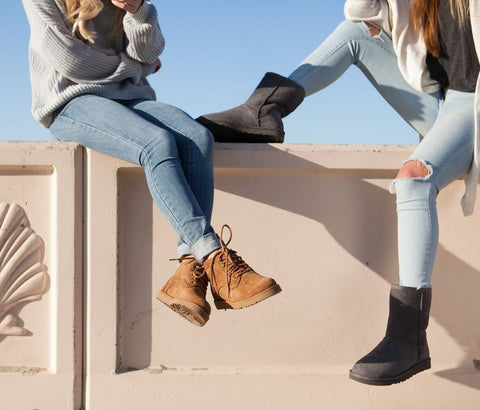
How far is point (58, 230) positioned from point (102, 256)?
0.56 ft

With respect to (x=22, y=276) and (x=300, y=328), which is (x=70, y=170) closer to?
(x=22, y=276)

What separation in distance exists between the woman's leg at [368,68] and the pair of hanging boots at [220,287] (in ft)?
2.86

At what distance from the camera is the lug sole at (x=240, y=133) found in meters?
2.76

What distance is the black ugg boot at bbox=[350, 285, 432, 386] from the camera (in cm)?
230

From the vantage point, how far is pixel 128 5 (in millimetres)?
2689

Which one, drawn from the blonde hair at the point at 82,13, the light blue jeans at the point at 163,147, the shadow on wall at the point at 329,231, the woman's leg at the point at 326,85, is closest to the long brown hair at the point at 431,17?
the woman's leg at the point at 326,85

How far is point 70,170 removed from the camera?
2.70 metres

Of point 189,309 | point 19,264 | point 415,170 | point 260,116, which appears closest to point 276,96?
point 260,116

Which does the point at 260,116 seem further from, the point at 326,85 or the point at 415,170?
the point at 415,170

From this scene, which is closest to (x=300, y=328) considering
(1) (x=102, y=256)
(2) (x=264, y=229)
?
(2) (x=264, y=229)

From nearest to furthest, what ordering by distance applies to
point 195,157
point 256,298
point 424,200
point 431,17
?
point 256,298
point 424,200
point 195,157
point 431,17

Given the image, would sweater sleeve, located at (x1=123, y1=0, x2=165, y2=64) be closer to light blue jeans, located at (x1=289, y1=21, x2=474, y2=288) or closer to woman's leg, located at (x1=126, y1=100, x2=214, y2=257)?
woman's leg, located at (x1=126, y1=100, x2=214, y2=257)

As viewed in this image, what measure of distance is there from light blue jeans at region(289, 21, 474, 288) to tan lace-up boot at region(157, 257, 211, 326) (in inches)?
23.3

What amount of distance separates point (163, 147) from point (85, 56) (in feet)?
1.64
